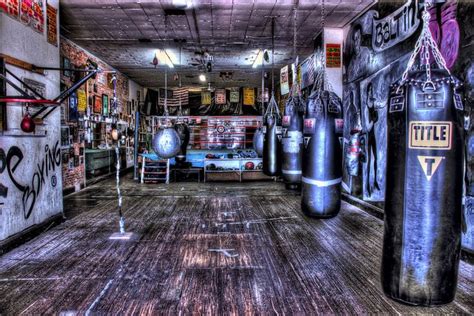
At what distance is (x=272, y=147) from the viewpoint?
5688mm

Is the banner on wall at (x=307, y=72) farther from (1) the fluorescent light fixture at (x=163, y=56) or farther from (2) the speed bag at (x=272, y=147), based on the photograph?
(1) the fluorescent light fixture at (x=163, y=56)

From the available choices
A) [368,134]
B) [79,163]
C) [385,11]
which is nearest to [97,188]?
[79,163]

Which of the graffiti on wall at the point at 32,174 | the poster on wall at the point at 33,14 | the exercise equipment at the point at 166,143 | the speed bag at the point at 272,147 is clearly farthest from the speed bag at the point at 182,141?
the poster on wall at the point at 33,14

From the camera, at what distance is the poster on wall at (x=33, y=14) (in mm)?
4000

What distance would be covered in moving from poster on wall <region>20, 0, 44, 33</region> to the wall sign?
15.4 feet

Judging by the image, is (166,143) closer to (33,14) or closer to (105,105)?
(33,14)

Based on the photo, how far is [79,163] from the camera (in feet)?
25.1

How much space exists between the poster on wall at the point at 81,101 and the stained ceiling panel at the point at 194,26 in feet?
3.54

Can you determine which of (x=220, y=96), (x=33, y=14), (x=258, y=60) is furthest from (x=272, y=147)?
(x=220, y=96)

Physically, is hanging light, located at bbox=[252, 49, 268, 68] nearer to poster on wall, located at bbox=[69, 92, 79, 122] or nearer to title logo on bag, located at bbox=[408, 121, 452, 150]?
poster on wall, located at bbox=[69, 92, 79, 122]

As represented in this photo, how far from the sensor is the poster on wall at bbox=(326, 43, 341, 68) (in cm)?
646

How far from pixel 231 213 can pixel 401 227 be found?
374 cm

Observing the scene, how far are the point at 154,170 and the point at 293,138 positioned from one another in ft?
18.8

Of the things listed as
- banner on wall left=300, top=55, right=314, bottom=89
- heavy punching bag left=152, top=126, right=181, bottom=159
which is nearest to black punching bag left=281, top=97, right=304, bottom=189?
heavy punching bag left=152, top=126, right=181, bottom=159
